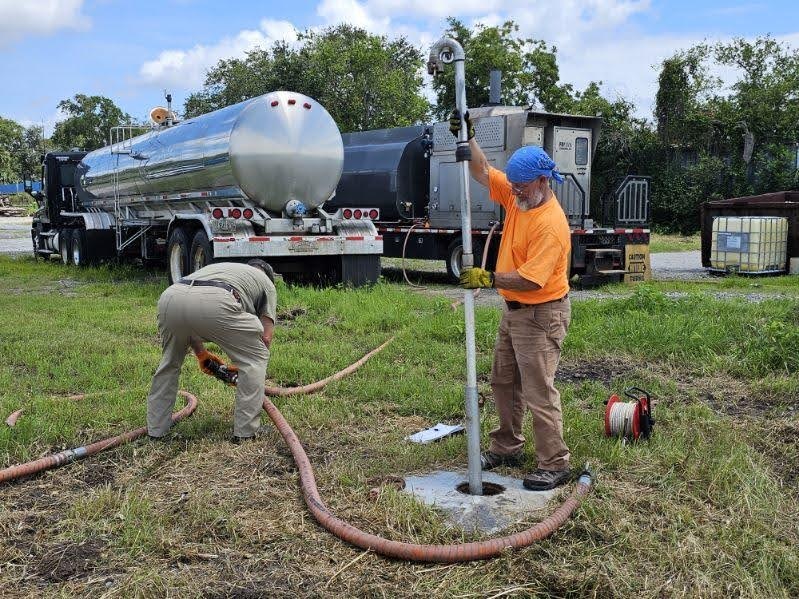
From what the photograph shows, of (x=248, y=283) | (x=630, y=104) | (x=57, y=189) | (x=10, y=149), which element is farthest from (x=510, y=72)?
(x=10, y=149)

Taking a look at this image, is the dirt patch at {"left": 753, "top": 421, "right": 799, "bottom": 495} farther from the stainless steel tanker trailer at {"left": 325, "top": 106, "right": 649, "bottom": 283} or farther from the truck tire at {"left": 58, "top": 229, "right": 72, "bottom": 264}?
the truck tire at {"left": 58, "top": 229, "right": 72, "bottom": 264}

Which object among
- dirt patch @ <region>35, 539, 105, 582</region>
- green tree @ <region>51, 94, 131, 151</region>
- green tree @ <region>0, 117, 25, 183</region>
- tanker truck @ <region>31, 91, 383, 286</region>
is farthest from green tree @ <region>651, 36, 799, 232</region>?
green tree @ <region>0, 117, 25, 183</region>

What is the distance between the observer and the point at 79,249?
1783cm

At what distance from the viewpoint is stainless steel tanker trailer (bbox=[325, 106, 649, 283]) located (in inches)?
531

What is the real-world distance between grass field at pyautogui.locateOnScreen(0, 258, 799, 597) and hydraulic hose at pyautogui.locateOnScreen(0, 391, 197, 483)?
0.06 metres

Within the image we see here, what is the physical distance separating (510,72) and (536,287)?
31.1 metres

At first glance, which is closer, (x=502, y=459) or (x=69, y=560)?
(x=69, y=560)

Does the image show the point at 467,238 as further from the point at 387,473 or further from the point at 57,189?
the point at 57,189

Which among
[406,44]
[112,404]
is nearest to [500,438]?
[112,404]

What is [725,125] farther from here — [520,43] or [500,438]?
[500,438]

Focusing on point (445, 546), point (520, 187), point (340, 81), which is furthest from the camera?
point (340, 81)

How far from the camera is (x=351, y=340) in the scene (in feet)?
28.1

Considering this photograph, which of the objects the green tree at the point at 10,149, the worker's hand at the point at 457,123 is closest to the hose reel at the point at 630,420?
the worker's hand at the point at 457,123

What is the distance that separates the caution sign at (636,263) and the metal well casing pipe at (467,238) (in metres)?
10.1
